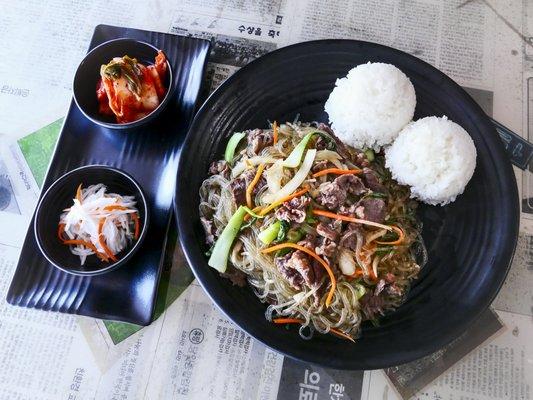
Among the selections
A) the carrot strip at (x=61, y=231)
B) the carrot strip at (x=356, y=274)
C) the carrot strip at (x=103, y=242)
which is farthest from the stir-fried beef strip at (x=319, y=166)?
the carrot strip at (x=61, y=231)

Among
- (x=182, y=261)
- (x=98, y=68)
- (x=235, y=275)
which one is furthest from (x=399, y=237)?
(x=98, y=68)

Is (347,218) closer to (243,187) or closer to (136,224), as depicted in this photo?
(243,187)

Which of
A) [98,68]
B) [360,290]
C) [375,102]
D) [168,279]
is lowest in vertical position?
[168,279]

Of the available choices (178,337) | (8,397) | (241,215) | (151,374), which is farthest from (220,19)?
(8,397)

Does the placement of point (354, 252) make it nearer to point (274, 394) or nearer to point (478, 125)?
point (274, 394)

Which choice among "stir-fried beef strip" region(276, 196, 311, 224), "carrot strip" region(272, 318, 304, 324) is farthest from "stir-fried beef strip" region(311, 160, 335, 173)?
"carrot strip" region(272, 318, 304, 324)

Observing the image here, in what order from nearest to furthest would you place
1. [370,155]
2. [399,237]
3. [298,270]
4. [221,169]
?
[298,270], [399,237], [221,169], [370,155]

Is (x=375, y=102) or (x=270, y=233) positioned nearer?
(x=270, y=233)

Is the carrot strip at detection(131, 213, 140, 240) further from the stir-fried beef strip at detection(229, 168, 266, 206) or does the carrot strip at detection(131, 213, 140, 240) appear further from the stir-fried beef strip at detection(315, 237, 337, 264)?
the stir-fried beef strip at detection(315, 237, 337, 264)
